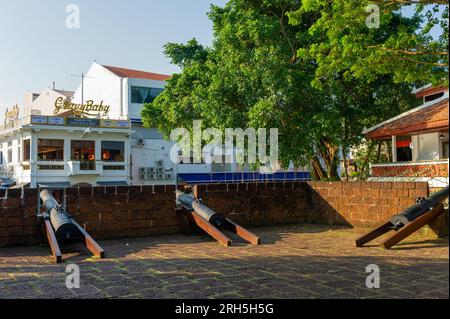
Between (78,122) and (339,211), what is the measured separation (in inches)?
1014

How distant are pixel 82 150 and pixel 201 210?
26.3 m

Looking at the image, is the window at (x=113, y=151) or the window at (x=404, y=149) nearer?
the window at (x=404, y=149)

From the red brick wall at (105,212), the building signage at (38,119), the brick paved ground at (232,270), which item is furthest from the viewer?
the building signage at (38,119)

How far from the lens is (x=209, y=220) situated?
9.40 m

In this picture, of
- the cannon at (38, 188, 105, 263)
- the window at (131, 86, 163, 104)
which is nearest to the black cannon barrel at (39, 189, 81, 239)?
the cannon at (38, 188, 105, 263)

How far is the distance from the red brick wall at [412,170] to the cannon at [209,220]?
8.20 m

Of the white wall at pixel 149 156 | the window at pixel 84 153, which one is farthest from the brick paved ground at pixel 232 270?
the white wall at pixel 149 156

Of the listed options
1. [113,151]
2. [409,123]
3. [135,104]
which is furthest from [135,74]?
[409,123]

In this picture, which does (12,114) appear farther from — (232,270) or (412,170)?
(232,270)

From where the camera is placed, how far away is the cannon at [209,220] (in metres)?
8.80

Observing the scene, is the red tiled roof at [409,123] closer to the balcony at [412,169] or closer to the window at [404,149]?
the balcony at [412,169]

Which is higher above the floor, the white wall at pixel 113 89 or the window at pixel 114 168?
the white wall at pixel 113 89

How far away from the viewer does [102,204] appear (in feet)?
31.2

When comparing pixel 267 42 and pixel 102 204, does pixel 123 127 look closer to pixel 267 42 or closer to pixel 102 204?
pixel 267 42
